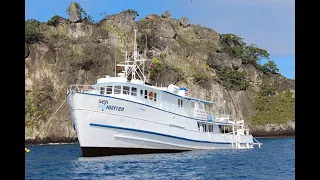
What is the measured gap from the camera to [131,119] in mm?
28812

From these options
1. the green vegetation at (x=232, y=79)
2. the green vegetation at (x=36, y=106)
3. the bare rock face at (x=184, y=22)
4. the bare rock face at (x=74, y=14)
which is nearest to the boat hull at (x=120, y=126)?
the green vegetation at (x=36, y=106)

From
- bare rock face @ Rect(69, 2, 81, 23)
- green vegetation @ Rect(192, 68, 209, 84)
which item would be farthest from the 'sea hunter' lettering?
bare rock face @ Rect(69, 2, 81, 23)

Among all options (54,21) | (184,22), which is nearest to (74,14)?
(54,21)

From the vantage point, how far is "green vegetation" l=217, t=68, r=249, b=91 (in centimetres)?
7981

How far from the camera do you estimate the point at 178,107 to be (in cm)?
3500

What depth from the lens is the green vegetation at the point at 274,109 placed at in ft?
262

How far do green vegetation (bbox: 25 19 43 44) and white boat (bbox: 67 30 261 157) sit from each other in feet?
143

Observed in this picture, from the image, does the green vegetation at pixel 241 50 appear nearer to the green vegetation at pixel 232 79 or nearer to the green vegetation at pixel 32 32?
the green vegetation at pixel 232 79

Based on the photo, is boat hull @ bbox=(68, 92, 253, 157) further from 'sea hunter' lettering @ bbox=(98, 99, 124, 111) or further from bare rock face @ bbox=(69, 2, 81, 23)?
bare rock face @ bbox=(69, 2, 81, 23)

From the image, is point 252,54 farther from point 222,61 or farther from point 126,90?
point 126,90

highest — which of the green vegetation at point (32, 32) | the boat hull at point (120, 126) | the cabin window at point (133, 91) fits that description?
the green vegetation at point (32, 32)
